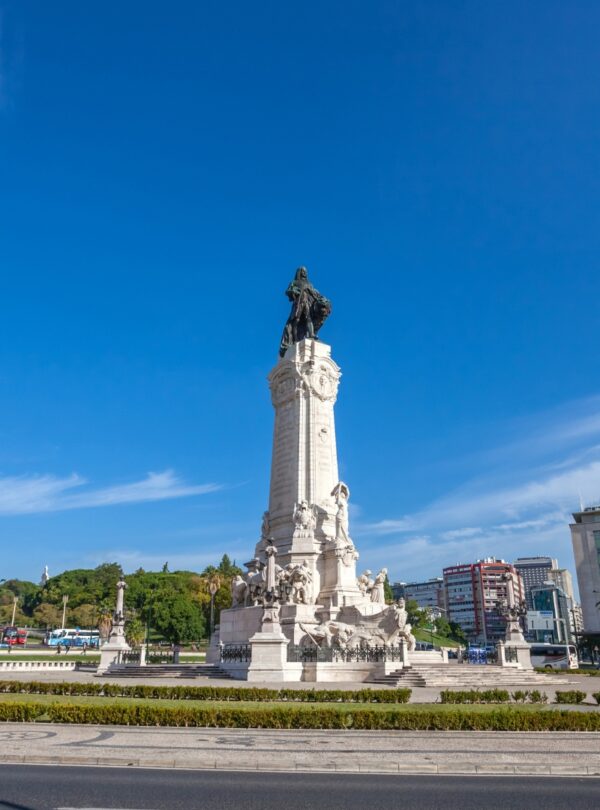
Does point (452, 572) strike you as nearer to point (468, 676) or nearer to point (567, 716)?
point (468, 676)

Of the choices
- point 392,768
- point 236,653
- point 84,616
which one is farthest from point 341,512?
point 84,616

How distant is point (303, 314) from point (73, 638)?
187 ft

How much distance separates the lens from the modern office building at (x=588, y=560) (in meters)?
85.6

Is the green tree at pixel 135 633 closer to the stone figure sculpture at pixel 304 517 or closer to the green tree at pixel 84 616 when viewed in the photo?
the green tree at pixel 84 616

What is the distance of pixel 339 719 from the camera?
50.6 feet

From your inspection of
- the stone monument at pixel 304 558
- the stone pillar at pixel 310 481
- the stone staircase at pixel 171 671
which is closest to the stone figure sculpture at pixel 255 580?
the stone monument at pixel 304 558

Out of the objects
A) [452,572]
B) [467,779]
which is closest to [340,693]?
[467,779]

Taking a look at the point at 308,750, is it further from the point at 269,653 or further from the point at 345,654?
the point at 345,654

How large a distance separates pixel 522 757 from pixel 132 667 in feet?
92.9

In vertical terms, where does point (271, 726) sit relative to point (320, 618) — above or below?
below

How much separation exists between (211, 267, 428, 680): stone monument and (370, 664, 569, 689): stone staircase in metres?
2.08

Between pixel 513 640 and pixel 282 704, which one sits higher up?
pixel 513 640

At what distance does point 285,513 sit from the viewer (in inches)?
1649

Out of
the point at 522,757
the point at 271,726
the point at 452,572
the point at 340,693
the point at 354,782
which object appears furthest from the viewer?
the point at 452,572
